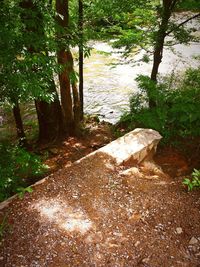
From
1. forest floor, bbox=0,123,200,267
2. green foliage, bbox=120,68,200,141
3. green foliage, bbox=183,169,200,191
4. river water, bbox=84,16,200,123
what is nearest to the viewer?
forest floor, bbox=0,123,200,267

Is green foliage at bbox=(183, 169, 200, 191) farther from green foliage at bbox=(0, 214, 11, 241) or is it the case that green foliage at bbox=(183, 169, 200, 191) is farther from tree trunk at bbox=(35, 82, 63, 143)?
tree trunk at bbox=(35, 82, 63, 143)

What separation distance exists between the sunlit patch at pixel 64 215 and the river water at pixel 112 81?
318 inches

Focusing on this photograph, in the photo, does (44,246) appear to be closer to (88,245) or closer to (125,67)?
(88,245)

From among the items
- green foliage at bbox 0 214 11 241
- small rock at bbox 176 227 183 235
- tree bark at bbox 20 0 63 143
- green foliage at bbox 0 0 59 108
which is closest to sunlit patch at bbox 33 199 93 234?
green foliage at bbox 0 214 11 241

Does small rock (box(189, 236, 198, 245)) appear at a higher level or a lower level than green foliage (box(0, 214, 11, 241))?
higher

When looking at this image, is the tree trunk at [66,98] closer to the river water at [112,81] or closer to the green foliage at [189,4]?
the river water at [112,81]

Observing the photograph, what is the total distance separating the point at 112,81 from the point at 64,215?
12.3 m

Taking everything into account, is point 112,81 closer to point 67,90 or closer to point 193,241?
point 67,90

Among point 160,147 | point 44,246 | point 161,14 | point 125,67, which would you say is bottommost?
point 125,67

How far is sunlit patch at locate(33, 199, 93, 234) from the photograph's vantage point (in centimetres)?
419

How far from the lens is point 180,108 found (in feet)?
23.5

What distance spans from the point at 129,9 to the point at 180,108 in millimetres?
3583

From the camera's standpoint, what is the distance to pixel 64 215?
4391 mm

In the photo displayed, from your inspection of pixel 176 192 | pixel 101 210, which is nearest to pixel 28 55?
pixel 101 210
